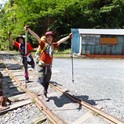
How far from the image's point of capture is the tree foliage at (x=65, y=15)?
37688 mm

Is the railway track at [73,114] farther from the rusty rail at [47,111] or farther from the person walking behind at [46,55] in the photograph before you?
the person walking behind at [46,55]

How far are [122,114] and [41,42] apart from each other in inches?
119

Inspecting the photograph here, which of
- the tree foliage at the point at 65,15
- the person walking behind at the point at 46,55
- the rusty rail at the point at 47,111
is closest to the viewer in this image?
the rusty rail at the point at 47,111

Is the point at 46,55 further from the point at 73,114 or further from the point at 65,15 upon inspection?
the point at 65,15

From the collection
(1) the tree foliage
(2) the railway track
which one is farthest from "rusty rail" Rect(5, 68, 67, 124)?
(1) the tree foliage

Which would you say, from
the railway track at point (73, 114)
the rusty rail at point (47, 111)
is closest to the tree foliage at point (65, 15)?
the rusty rail at point (47, 111)

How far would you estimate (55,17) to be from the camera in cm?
3881

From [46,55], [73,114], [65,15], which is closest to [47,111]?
[73,114]

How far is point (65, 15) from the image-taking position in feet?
129

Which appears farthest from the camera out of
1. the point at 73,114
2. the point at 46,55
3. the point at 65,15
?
the point at 65,15

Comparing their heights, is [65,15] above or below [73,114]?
above

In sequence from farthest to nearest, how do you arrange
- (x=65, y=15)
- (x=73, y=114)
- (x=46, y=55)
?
1. (x=65, y=15)
2. (x=46, y=55)
3. (x=73, y=114)

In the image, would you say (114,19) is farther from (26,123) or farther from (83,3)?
(26,123)

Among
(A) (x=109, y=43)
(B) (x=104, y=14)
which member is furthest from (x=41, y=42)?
(B) (x=104, y=14)
